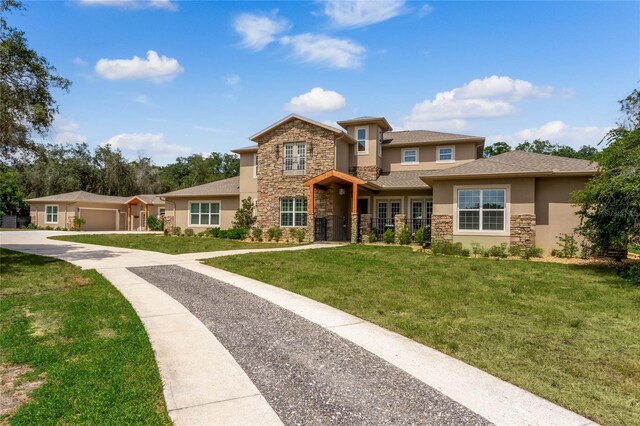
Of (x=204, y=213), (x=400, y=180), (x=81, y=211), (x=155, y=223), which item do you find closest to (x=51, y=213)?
(x=81, y=211)

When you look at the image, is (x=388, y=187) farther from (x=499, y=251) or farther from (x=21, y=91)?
(x=21, y=91)

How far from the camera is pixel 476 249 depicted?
16.0m

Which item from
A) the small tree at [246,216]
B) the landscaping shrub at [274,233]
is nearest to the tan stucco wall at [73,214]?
the small tree at [246,216]

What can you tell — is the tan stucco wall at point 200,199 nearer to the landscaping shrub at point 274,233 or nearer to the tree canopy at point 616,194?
the landscaping shrub at point 274,233

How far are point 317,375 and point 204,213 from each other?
23.7 m

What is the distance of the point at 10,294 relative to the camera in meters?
8.00

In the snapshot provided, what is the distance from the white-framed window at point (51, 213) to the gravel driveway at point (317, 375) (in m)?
38.8

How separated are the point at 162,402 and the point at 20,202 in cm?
4910

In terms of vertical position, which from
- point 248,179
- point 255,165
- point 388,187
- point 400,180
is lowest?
point 388,187

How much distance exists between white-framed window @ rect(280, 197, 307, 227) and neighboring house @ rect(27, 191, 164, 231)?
19202 mm

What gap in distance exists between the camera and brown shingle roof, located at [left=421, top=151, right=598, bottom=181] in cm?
1517

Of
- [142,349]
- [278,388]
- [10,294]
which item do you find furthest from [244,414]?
[10,294]

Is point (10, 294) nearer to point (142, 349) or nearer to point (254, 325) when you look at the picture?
point (142, 349)

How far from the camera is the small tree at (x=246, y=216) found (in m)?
23.3
